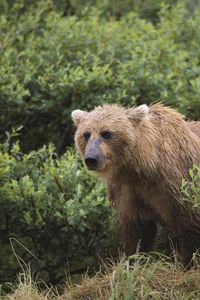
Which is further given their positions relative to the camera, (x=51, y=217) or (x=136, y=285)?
(x=51, y=217)

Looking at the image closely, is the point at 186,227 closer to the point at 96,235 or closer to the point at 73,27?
the point at 96,235

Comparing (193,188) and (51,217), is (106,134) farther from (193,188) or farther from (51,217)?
(51,217)

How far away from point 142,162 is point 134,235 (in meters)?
0.73

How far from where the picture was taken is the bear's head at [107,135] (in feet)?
23.7

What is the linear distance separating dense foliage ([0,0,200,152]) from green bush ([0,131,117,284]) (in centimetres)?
96

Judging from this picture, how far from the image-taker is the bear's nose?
7.18 m

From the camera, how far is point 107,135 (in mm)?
7352

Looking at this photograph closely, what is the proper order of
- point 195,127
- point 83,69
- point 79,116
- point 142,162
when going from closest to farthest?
point 142,162 < point 79,116 < point 195,127 < point 83,69

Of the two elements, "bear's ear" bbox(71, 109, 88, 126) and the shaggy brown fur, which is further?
the shaggy brown fur

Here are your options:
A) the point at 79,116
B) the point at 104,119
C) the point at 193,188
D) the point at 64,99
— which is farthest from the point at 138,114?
the point at 64,99

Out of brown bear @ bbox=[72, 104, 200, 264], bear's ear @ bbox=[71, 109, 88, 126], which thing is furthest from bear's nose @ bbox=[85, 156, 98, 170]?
bear's ear @ bbox=[71, 109, 88, 126]

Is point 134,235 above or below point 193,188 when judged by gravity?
below

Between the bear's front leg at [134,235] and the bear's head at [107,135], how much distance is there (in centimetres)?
59

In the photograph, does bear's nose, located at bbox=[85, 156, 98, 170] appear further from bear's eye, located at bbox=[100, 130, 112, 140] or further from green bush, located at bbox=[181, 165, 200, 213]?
green bush, located at bbox=[181, 165, 200, 213]
